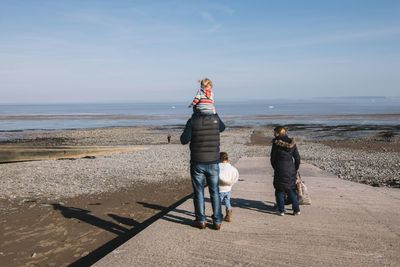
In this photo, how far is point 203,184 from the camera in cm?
618

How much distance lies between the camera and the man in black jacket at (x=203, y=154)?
599 cm

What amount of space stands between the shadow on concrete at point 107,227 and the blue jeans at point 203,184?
0.76m

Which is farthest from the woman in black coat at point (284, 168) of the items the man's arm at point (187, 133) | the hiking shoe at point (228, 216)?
the man's arm at point (187, 133)

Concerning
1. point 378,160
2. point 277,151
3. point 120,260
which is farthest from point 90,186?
point 378,160

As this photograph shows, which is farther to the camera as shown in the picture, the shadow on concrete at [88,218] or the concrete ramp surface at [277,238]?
the shadow on concrete at [88,218]

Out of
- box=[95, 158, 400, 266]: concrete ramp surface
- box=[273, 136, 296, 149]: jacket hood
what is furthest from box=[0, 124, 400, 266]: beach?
box=[273, 136, 296, 149]: jacket hood

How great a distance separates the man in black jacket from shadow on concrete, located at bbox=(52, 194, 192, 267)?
0.85 metres

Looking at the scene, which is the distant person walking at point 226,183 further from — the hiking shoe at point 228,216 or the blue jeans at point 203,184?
the blue jeans at point 203,184

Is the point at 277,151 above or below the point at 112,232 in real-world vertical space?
above

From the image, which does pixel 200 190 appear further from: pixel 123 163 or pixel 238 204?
pixel 123 163

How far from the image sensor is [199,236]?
5891 mm

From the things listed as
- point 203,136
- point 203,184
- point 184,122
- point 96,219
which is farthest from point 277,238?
point 184,122

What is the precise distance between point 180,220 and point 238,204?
1.75 metres

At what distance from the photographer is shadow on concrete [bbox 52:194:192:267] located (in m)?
6.16
